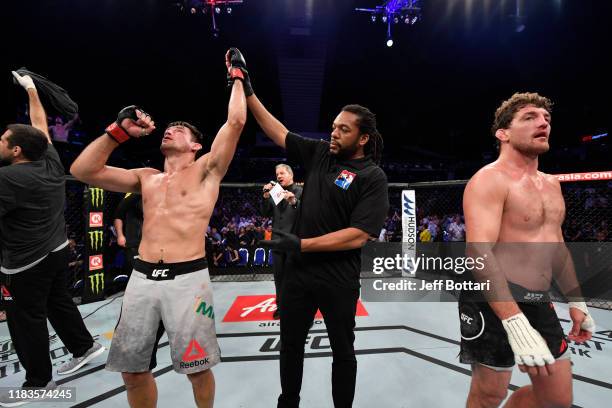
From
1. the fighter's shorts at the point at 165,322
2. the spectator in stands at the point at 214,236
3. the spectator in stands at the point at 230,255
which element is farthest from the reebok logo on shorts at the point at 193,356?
the spectator in stands at the point at 214,236

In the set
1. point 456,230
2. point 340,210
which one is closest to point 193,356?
point 340,210

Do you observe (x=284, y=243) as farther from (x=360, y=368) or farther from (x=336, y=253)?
(x=360, y=368)

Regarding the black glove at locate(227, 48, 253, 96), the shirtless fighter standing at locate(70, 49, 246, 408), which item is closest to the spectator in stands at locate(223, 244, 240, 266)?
the shirtless fighter standing at locate(70, 49, 246, 408)

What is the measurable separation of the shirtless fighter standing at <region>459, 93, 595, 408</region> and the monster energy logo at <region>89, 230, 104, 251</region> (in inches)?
189

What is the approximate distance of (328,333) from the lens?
1.60m

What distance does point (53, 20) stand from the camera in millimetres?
5824

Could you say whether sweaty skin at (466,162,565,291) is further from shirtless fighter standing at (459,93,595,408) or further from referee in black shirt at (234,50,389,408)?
referee in black shirt at (234,50,389,408)

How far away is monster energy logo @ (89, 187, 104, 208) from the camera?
14.3 feet

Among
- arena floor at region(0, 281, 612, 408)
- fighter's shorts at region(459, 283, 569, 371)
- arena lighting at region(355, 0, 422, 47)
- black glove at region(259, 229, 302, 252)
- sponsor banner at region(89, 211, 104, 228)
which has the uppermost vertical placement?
arena lighting at region(355, 0, 422, 47)

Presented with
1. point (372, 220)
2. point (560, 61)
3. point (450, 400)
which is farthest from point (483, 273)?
point (560, 61)

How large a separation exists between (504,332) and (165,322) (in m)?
1.70

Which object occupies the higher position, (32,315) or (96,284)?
(32,315)

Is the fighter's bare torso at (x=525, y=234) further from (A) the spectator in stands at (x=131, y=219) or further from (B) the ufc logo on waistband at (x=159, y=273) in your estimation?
(A) the spectator in stands at (x=131, y=219)

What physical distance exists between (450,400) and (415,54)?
811 cm
